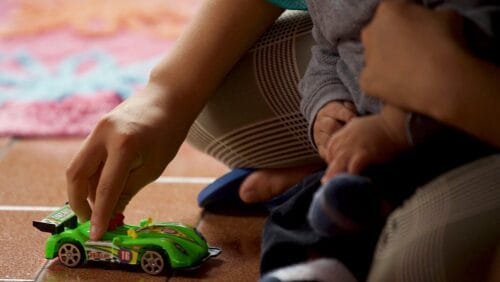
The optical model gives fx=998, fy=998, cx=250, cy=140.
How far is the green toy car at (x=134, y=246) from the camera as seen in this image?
1033 millimetres

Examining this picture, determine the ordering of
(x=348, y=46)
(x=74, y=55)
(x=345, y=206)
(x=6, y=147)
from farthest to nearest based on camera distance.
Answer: (x=74, y=55)
(x=6, y=147)
(x=348, y=46)
(x=345, y=206)

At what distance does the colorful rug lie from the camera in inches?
60.1

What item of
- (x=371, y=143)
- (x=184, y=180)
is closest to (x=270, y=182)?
(x=184, y=180)

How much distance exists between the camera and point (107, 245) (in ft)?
3.43

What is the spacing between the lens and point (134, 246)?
104 centimetres

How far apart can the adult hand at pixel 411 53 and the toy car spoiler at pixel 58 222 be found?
0.40 meters

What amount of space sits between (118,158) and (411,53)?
363 mm

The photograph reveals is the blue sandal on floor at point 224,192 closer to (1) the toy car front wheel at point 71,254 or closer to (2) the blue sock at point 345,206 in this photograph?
(1) the toy car front wheel at point 71,254

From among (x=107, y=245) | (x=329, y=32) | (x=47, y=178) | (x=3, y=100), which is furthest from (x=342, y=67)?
(x=3, y=100)

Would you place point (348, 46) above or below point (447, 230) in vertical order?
above

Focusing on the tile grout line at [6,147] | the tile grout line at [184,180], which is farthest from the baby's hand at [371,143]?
the tile grout line at [6,147]

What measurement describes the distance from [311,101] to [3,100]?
764 millimetres

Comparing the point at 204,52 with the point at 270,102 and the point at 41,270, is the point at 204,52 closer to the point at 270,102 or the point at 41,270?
the point at 270,102

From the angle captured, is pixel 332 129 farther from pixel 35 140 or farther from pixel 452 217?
pixel 35 140
